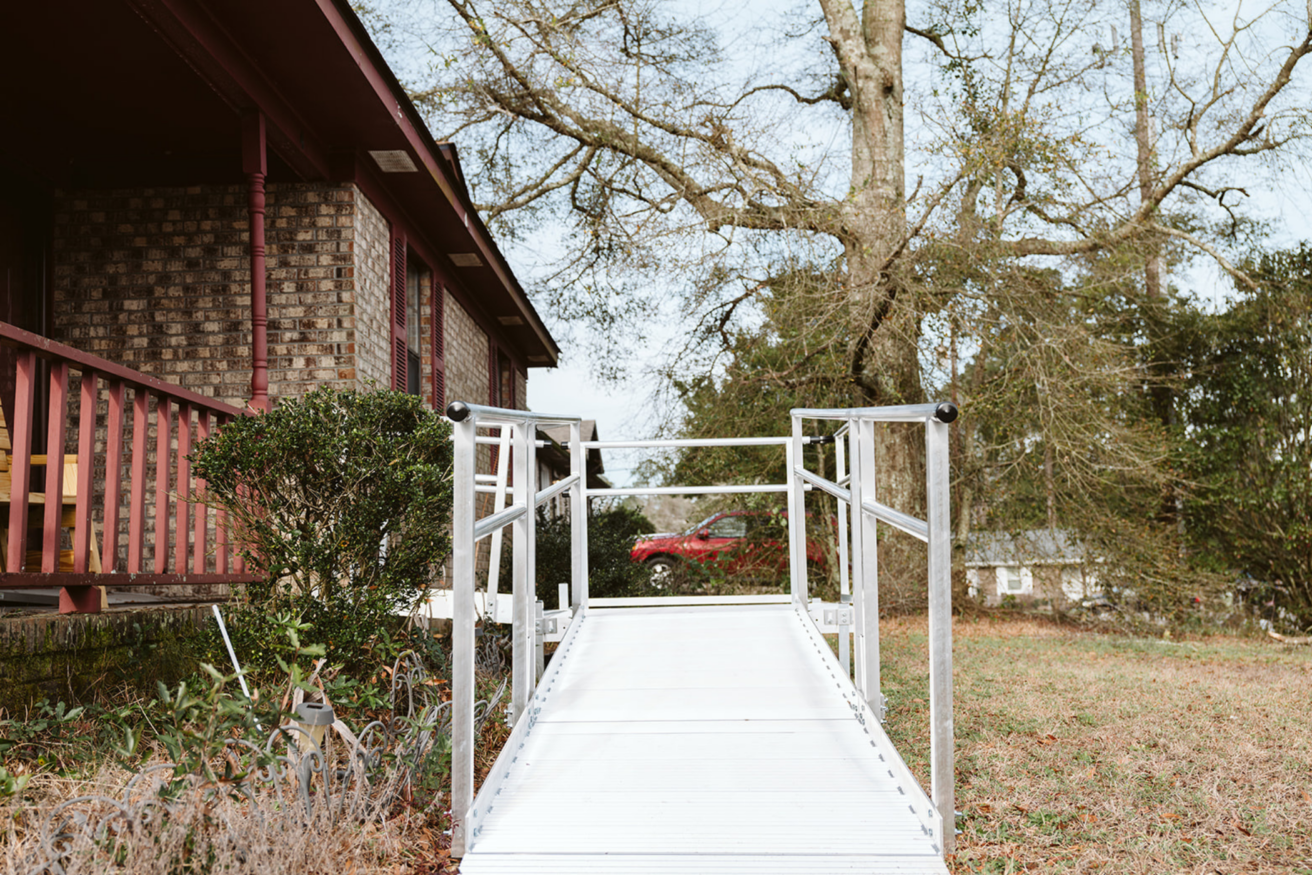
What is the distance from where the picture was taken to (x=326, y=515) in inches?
168

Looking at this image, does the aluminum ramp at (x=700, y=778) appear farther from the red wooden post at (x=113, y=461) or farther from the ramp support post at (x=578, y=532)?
the red wooden post at (x=113, y=461)

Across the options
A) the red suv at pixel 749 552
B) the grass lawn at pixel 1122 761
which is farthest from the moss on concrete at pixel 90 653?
the red suv at pixel 749 552

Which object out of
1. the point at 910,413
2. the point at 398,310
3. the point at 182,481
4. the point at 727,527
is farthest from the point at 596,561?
the point at 910,413

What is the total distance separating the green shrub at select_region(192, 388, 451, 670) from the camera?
4117mm

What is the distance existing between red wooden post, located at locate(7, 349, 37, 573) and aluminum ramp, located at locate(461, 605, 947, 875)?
2.01 metres

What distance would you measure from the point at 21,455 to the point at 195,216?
3.83m

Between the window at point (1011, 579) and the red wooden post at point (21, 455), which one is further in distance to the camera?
the window at point (1011, 579)

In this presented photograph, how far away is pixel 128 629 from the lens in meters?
4.47

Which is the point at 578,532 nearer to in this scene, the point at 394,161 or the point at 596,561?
the point at 394,161

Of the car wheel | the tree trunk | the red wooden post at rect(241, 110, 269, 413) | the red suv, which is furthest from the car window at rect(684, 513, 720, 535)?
the red wooden post at rect(241, 110, 269, 413)

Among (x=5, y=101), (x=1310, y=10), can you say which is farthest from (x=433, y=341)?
(x=1310, y=10)

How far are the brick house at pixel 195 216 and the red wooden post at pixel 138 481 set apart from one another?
2cm

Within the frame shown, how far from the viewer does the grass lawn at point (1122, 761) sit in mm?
3258

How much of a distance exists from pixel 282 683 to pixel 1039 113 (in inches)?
409
